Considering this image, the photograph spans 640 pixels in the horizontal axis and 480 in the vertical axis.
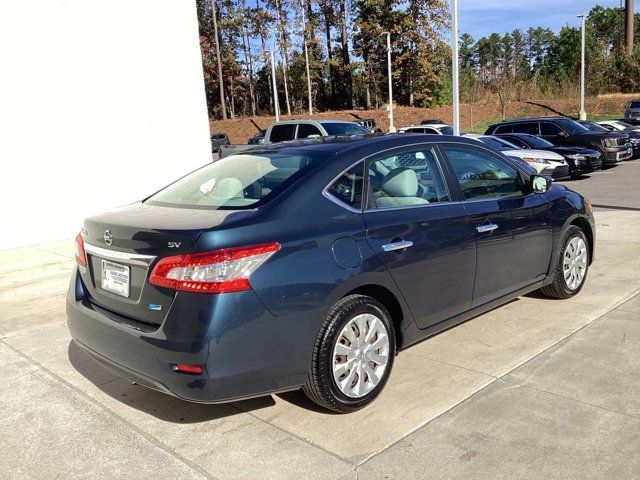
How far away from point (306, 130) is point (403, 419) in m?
11.6

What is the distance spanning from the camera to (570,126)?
18391 mm

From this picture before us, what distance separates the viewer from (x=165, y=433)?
3457 millimetres

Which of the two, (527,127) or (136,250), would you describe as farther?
(527,127)

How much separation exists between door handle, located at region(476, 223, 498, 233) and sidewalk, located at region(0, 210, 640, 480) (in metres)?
0.88

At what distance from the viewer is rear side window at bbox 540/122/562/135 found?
18.3 metres

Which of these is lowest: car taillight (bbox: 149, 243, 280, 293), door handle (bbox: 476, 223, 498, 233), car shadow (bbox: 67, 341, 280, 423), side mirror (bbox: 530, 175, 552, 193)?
car shadow (bbox: 67, 341, 280, 423)

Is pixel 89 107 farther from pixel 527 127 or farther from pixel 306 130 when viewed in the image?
pixel 527 127

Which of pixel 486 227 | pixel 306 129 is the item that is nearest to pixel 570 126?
pixel 306 129

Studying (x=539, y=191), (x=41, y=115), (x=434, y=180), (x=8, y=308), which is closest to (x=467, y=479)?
(x=434, y=180)

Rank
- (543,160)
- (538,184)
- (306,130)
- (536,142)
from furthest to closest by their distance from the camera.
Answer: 1. (536,142)
2. (543,160)
3. (306,130)
4. (538,184)

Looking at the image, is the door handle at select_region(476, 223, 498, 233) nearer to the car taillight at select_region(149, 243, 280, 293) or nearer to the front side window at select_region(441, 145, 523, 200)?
the front side window at select_region(441, 145, 523, 200)

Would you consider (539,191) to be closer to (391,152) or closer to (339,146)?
(391,152)

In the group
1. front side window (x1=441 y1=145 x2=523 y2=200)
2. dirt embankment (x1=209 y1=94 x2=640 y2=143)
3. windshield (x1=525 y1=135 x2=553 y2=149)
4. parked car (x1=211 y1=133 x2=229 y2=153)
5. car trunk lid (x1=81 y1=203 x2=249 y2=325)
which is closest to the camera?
car trunk lid (x1=81 y1=203 x2=249 y2=325)

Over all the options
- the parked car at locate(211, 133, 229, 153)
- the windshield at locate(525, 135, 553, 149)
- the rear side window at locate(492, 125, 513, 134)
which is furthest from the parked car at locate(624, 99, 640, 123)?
the parked car at locate(211, 133, 229, 153)
